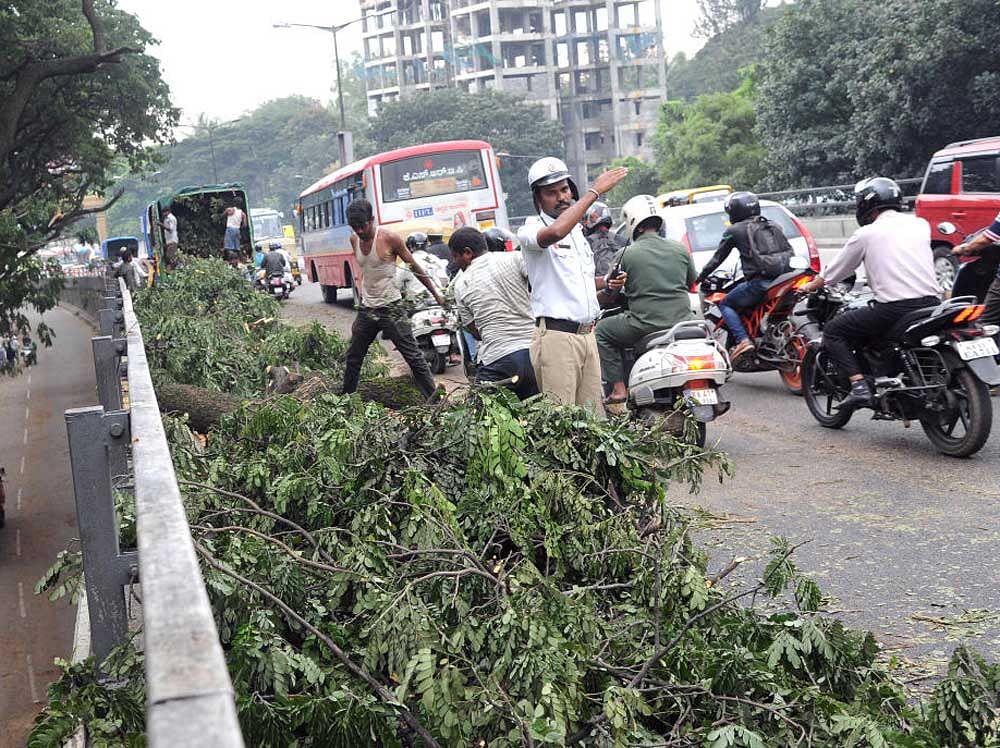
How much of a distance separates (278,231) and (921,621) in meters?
65.6

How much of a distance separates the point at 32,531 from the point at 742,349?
6195 millimetres

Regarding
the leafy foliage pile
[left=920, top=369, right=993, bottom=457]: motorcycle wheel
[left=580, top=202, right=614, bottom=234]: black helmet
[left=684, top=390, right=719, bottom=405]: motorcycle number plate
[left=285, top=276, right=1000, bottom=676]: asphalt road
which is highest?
[left=580, top=202, right=614, bottom=234]: black helmet

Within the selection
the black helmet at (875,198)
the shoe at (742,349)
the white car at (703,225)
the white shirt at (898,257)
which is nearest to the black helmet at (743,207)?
the shoe at (742,349)

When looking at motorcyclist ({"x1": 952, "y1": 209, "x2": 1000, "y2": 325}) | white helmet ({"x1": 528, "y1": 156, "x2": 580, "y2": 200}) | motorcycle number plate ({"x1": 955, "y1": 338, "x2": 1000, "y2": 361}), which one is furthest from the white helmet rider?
motorcyclist ({"x1": 952, "y1": 209, "x2": 1000, "y2": 325})

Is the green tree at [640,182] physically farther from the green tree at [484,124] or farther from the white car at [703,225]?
the white car at [703,225]

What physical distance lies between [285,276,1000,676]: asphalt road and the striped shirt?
47.7 inches

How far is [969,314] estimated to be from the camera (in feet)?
23.4

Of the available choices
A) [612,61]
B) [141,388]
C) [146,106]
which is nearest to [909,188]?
[146,106]

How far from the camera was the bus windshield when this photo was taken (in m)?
23.4

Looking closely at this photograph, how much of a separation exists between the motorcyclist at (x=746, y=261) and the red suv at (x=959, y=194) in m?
6.04

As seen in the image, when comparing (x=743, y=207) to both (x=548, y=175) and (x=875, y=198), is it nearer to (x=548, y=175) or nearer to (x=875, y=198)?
(x=875, y=198)

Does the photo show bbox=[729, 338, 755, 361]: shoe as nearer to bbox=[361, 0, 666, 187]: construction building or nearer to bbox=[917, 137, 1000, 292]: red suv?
bbox=[917, 137, 1000, 292]: red suv

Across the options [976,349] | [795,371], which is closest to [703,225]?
[795,371]

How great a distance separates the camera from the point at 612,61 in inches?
4227
